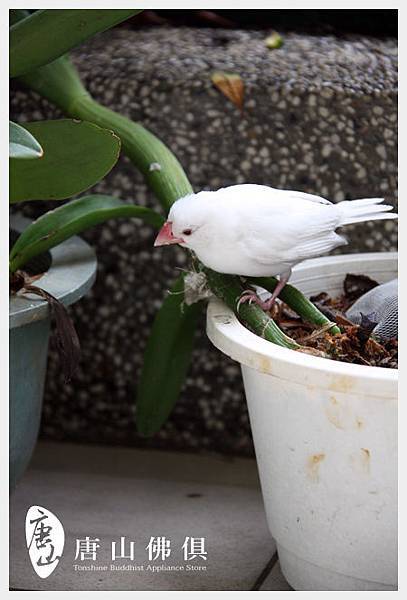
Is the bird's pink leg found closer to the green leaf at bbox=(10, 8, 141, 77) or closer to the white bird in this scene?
the white bird

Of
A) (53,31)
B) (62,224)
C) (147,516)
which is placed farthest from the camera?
(147,516)

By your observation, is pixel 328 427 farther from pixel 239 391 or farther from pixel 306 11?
pixel 306 11

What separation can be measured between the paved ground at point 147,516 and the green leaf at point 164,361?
0.16 m

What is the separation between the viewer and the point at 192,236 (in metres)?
1.27

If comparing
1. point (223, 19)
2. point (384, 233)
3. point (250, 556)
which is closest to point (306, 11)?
point (223, 19)

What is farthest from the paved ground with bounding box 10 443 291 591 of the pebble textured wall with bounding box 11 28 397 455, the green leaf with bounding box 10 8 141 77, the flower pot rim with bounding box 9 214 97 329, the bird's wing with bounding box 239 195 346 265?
the green leaf with bounding box 10 8 141 77

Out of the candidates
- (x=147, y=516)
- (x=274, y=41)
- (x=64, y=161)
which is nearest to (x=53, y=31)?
(x=64, y=161)

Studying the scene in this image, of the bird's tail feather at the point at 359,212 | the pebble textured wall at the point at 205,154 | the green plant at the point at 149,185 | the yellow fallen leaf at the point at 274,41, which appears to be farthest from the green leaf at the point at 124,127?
the yellow fallen leaf at the point at 274,41

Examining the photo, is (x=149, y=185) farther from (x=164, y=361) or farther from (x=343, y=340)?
(x=343, y=340)

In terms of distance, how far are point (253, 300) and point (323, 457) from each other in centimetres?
25

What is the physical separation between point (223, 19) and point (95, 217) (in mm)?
683

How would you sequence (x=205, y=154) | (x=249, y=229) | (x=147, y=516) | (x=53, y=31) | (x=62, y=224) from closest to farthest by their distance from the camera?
(x=249, y=229) < (x=53, y=31) < (x=62, y=224) < (x=147, y=516) < (x=205, y=154)

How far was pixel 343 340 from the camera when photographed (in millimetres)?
1271

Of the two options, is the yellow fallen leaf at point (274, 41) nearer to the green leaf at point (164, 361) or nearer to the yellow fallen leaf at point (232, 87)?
the yellow fallen leaf at point (232, 87)
